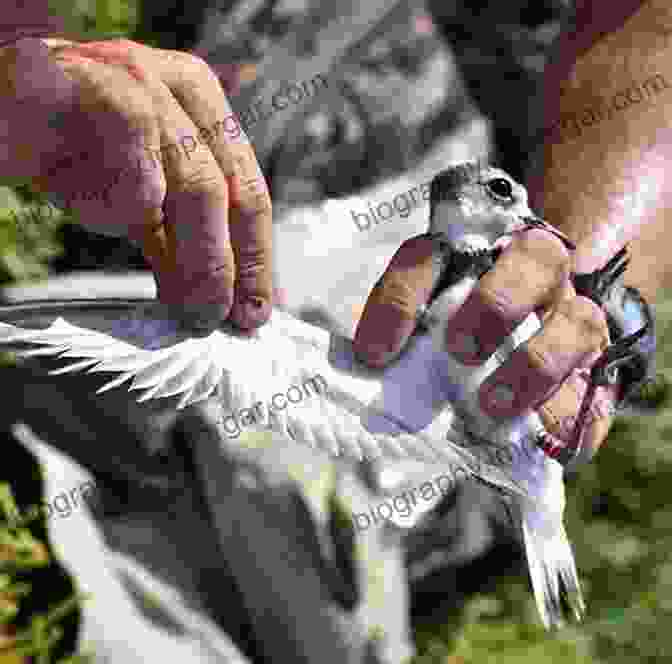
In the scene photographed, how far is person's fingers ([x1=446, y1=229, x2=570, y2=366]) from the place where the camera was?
1036 mm

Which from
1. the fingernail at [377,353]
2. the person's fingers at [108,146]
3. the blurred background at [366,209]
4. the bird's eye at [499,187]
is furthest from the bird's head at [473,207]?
the blurred background at [366,209]

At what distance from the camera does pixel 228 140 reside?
1.01 meters

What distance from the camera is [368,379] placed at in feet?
3.33

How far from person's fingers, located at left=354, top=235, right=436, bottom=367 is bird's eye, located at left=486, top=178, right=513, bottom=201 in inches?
A: 2.8

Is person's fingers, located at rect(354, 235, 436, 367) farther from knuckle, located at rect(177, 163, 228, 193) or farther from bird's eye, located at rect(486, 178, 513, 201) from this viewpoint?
knuckle, located at rect(177, 163, 228, 193)

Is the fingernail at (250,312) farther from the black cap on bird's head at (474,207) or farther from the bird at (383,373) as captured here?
the black cap on bird's head at (474,207)

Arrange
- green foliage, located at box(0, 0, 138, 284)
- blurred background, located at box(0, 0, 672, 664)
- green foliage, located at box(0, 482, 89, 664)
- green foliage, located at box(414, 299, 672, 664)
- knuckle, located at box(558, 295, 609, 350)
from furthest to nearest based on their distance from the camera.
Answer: green foliage, located at box(414, 299, 672, 664) < blurred background, located at box(0, 0, 672, 664) < green foliage, located at box(0, 0, 138, 284) < green foliage, located at box(0, 482, 89, 664) < knuckle, located at box(558, 295, 609, 350)

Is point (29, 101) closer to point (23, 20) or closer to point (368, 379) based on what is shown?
point (23, 20)

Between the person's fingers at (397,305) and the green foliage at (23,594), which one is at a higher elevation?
the person's fingers at (397,305)

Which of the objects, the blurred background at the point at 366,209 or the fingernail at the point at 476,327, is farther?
the blurred background at the point at 366,209

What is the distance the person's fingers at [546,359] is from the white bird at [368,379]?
0.05 feet

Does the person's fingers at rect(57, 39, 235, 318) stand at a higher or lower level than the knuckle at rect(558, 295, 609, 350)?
higher

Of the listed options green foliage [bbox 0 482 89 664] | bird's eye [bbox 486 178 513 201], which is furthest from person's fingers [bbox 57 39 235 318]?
green foliage [bbox 0 482 89 664]

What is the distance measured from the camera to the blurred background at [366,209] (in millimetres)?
2139
